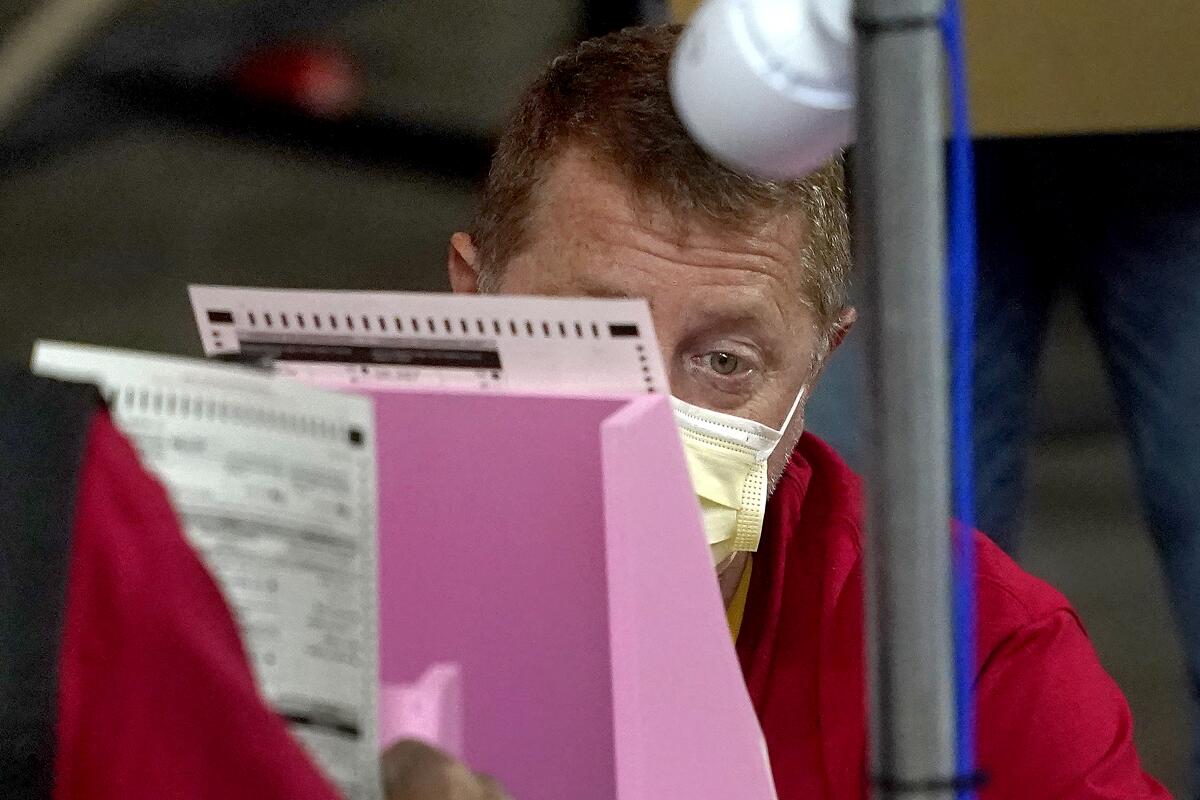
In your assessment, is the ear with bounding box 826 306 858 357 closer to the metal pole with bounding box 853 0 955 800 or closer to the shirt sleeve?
the shirt sleeve

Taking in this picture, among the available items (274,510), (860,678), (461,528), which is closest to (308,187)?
(860,678)

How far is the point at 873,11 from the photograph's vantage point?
1.90 ft

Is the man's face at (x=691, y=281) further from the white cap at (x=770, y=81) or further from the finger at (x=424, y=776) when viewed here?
the finger at (x=424, y=776)

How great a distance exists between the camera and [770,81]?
66cm

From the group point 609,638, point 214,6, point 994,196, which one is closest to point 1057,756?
point 609,638

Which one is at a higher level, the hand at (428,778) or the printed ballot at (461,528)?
the printed ballot at (461,528)

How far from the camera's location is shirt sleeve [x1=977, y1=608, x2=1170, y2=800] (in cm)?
100

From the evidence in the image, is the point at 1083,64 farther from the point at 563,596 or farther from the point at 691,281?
the point at 563,596

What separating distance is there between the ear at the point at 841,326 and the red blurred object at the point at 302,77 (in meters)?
2.17

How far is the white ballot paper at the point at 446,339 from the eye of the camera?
668 millimetres

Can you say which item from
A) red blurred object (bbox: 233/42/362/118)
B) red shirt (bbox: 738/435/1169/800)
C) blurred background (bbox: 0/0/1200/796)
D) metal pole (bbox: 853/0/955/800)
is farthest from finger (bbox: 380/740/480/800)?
red blurred object (bbox: 233/42/362/118)

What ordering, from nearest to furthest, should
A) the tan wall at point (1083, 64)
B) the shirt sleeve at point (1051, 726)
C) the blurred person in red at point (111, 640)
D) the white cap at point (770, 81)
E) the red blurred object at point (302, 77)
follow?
the blurred person in red at point (111, 640) < the white cap at point (770, 81) < the shirt sleeve at point (1051, 726) < the tan wall at point (1083, 64) < the red blurred object at point (302, 77)

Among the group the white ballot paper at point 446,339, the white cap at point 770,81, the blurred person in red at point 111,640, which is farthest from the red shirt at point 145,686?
the white cap at point 770,81

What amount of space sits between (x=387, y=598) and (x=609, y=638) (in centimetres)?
10
